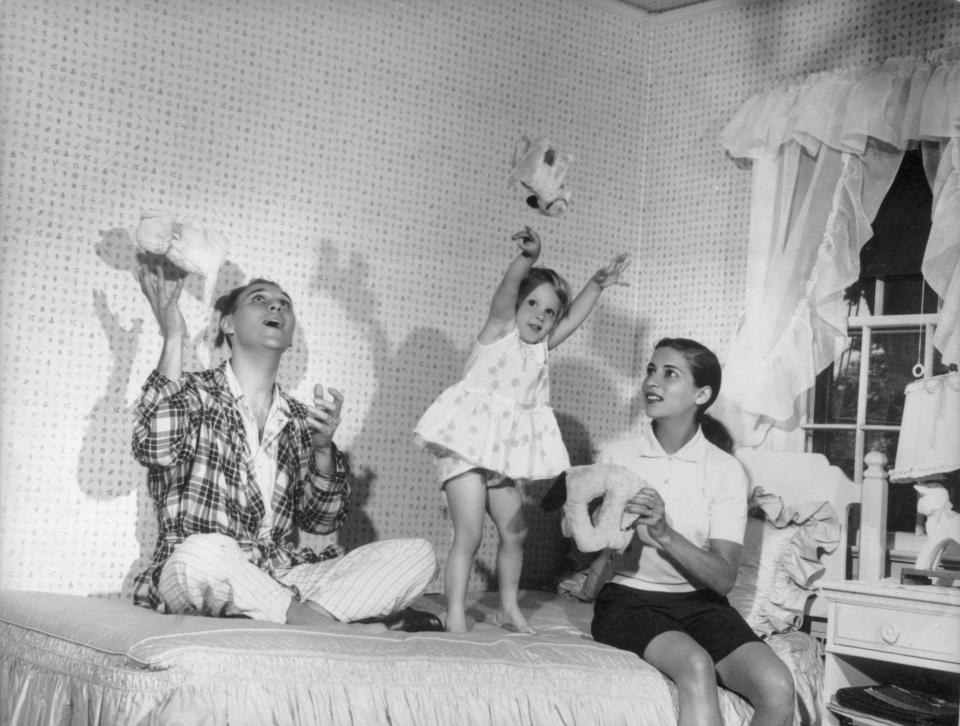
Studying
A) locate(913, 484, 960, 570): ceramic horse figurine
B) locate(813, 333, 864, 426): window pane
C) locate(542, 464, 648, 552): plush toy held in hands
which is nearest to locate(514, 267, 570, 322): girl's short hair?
locate(542, 464, 648, 552): plush toy held in hands

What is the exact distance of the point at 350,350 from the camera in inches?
176

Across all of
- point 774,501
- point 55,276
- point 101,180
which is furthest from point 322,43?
point 774,501

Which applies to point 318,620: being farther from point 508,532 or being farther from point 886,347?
point 886,347

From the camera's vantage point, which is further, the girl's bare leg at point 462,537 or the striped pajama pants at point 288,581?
the girl's bare leg at point 462,537

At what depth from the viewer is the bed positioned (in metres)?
2.87

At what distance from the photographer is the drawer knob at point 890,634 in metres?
3.65

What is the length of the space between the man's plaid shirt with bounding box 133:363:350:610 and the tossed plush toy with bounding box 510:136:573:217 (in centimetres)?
103

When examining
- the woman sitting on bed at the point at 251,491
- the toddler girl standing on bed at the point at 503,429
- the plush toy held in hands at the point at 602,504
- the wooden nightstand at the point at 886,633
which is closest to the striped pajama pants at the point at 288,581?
the woman sitting on bed at the point at 251,491

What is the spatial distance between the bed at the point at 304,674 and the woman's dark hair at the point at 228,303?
0.88 meters

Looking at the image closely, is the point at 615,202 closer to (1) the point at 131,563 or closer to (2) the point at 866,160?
(2) the point at 866,160

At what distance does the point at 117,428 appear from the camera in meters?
4.00

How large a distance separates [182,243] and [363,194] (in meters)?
0.80

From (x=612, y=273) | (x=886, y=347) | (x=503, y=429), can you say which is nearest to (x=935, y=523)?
(x=886, y=347)

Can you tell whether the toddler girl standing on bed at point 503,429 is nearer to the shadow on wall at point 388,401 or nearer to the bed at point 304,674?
the bed at point 304,674
